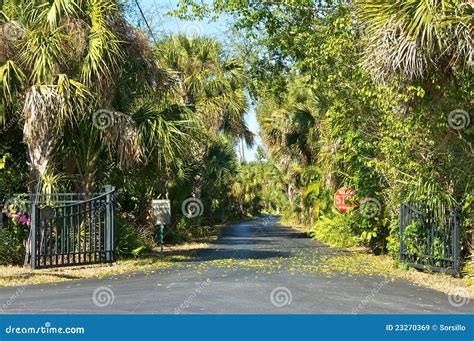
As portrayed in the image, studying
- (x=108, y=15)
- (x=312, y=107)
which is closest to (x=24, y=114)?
(x=108, y=15)

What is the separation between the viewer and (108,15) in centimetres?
1506

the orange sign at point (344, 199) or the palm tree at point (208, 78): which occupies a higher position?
the palm tree at point (208, 78)

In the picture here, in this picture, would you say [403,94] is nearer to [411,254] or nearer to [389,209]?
[411,254]

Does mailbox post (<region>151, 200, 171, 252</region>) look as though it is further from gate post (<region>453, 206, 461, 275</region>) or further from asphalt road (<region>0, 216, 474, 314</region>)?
gate post (<region>453, 206, 461, 275</region>)

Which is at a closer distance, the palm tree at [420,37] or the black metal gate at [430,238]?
the palm tree at [420,37]

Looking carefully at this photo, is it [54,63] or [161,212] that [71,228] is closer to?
[54,63]

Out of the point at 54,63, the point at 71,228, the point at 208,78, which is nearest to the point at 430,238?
the point at 71,228

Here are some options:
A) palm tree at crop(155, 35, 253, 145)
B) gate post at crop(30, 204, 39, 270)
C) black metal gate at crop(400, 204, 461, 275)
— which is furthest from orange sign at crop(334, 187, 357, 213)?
gate post at crop(30, 204, 39, 270)

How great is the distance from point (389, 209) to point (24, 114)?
9451mm

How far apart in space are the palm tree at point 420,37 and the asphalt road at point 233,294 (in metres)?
3.66

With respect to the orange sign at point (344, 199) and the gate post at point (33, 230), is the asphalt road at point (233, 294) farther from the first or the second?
the orange sign at point (344, 199)

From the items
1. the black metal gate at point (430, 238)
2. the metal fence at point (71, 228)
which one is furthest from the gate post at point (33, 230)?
the black metal gate at point (430, 238)

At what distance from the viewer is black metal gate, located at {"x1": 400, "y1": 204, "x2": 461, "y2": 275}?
12.2 m

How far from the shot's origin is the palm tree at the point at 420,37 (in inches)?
399
